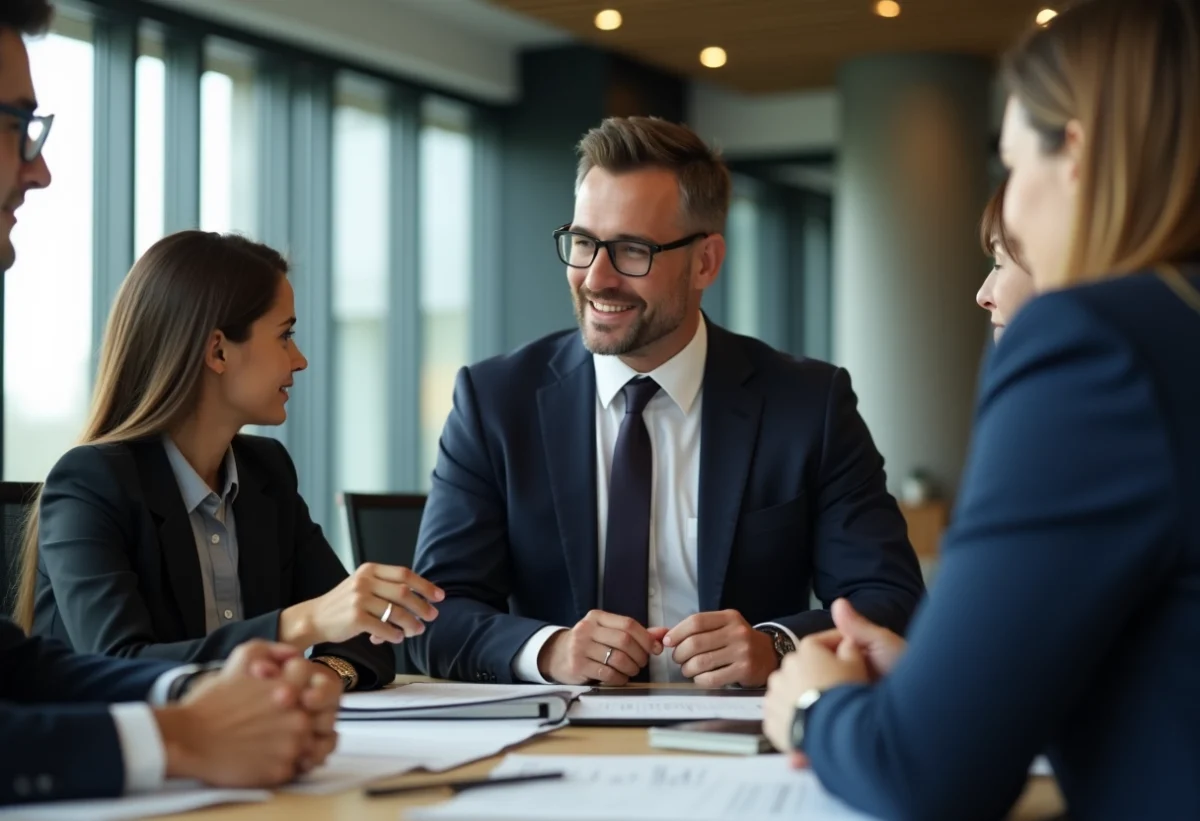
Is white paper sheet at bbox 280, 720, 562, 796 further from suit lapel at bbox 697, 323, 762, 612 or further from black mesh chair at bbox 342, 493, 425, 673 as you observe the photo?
black mesh chair at bbox 342, 493, 425, 673

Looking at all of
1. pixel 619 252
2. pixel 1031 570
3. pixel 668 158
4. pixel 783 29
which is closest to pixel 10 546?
pixel 619 252

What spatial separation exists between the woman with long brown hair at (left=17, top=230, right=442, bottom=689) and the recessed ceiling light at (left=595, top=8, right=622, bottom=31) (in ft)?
15.6

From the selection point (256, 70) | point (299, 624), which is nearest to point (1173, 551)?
point (299, 624)

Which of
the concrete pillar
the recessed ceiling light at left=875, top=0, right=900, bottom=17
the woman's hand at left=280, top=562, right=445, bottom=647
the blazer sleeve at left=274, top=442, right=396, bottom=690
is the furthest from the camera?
the concrete pillar

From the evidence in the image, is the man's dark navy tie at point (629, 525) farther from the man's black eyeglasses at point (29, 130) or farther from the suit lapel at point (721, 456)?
the man's black eyeglasses at point (29, 130)

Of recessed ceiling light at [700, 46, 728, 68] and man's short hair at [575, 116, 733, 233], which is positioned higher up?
recessed ceiling light at [700, 46, 728, 68]

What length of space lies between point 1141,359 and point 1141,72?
268mm

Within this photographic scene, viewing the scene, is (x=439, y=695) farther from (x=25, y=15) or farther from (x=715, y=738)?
(x=25, y=15)

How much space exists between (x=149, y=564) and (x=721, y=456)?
1010 millimetres

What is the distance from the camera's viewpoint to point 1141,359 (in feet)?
3.53

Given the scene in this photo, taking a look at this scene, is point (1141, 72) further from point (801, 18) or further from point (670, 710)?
point (801, 18)

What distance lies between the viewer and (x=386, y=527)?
2941 mm

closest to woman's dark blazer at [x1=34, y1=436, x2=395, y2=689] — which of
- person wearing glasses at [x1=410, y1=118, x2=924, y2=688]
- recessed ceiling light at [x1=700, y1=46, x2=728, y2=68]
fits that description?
person wearing glasses at [x1=410, y1=118, x2=924, y2=688]

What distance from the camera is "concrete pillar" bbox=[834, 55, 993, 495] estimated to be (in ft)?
25.2
